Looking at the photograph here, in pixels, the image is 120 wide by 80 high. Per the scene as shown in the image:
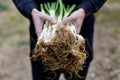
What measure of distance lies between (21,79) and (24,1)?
2.81m

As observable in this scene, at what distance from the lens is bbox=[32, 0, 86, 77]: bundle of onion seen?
11.1ft

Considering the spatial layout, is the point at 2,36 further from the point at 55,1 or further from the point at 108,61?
the point at 55,1

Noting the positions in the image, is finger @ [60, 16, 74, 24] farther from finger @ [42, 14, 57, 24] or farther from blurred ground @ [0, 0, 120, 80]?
blurred ground @ [0, 0, 120, 80]

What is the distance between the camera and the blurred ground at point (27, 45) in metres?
6.43

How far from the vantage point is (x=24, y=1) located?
12.1 feet

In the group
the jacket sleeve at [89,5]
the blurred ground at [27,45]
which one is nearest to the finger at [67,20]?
the jacket sleeve at [89,5]

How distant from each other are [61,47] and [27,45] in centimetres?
426

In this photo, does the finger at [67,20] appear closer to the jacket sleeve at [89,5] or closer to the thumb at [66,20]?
the thumb at [66,20]

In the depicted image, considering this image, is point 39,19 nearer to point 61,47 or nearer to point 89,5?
point 61,47

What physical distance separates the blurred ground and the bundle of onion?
2.44 meters

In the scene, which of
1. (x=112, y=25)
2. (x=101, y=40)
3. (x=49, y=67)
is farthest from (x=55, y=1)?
(x=112, y=25)

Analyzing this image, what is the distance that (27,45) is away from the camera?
300 inches

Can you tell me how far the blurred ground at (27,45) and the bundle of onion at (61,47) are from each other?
96.0 inches

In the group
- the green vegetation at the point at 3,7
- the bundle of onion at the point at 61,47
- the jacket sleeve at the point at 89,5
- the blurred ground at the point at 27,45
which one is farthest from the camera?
the green vegetation at the point at 3,7
